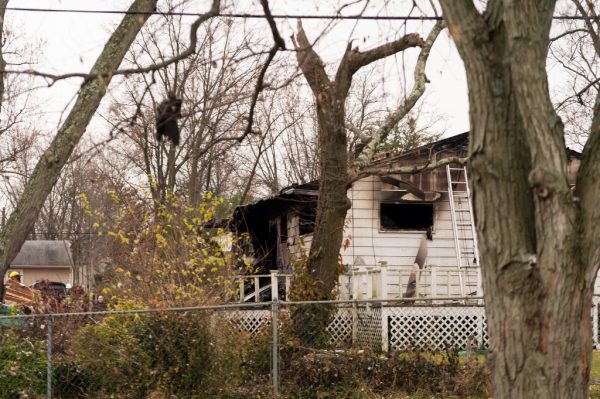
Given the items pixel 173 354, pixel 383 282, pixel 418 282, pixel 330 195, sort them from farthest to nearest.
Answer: pixel 418 282
pixel 383 282
pixel 330 195
pixel 173 354

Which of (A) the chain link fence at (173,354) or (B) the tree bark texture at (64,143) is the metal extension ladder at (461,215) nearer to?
(A) the chain link fence at (173,354)

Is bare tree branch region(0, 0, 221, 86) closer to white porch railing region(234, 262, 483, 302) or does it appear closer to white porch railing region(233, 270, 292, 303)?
white porch railing region(233, 270, 292, 303)

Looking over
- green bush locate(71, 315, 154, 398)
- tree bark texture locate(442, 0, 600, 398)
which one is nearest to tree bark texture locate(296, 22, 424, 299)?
green bush locate(71, 315, 154, 398)

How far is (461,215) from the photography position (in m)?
22.4

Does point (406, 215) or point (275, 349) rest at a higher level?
point (406, 215)

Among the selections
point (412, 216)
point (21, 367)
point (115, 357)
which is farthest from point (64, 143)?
point (412, 216)

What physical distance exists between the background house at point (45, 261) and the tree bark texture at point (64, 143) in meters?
55.2

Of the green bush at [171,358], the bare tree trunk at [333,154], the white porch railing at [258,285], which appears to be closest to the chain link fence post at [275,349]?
the green bush at [171,358]

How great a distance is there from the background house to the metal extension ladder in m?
48.1

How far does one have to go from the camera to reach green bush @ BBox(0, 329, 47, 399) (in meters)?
12.4

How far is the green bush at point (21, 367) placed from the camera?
12422 mm

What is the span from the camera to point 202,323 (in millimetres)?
12133

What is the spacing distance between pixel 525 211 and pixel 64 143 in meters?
8.23

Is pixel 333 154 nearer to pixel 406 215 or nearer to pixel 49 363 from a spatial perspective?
pixel 49 363
